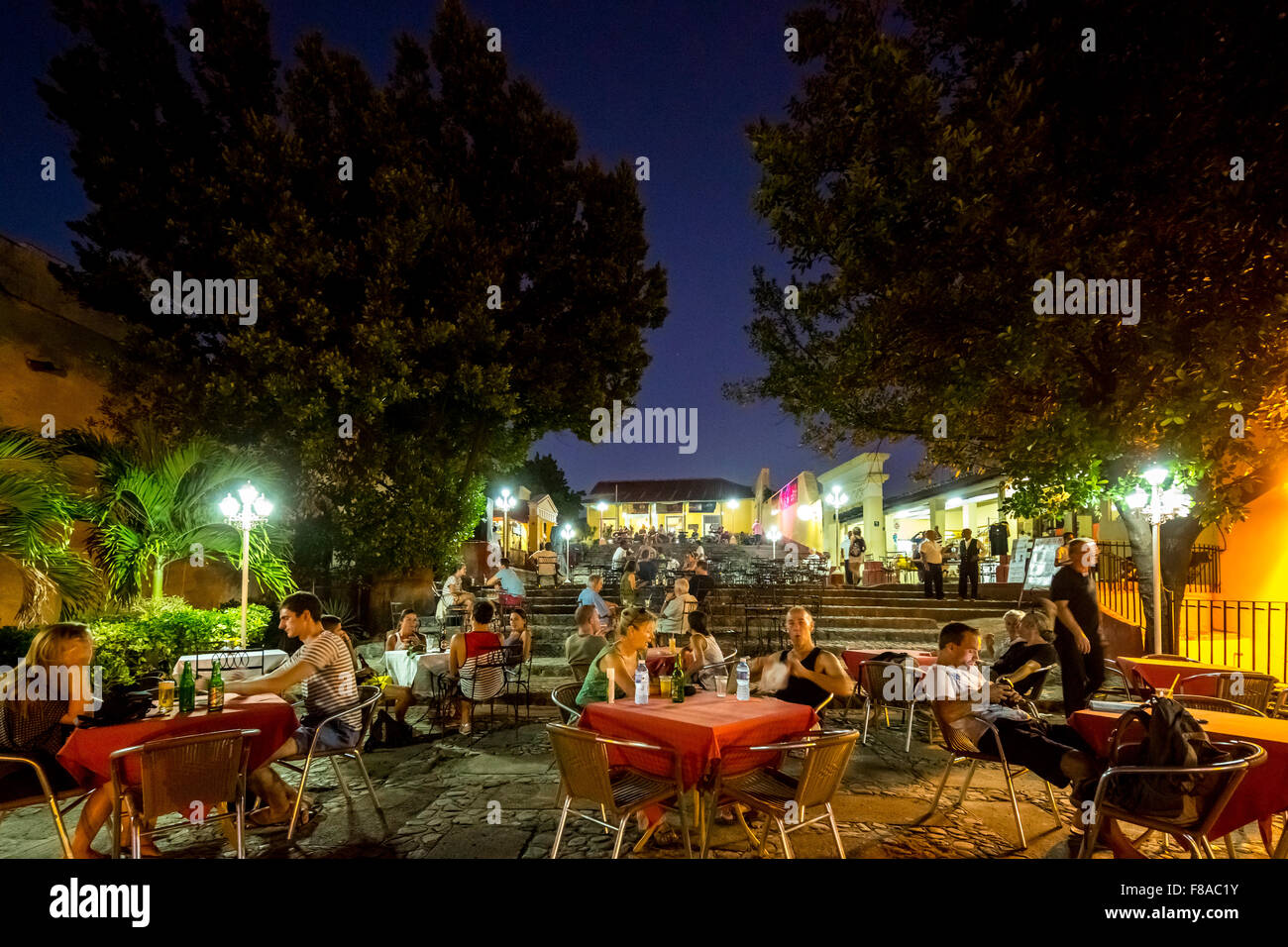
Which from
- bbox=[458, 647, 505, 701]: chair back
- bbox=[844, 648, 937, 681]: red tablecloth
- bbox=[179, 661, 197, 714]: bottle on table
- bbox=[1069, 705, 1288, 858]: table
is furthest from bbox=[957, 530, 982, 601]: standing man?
bbox=[179, 661, 197, 714]: bottle on table

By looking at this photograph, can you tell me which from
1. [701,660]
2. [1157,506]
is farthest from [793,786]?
[1157,506]

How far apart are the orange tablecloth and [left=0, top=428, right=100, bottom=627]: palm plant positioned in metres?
9.48

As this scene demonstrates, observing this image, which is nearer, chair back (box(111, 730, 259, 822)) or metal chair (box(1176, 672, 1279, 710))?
chair back (box(111, 730, 259, 822))

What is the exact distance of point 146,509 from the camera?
25.7ft

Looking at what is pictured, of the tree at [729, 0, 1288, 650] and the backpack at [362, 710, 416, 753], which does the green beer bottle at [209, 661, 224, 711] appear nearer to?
the backpack at [362, 710, 416, 753]

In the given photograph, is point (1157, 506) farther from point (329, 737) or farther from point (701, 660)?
point (329, 737)

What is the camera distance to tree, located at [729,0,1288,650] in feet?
19.2

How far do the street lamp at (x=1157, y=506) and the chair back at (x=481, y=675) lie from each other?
6.73m

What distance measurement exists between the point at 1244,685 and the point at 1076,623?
1187 millimetres

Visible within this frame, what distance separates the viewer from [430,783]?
17.3 feet

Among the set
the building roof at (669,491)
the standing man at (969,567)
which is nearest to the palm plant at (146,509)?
the standing man at (969,567)
